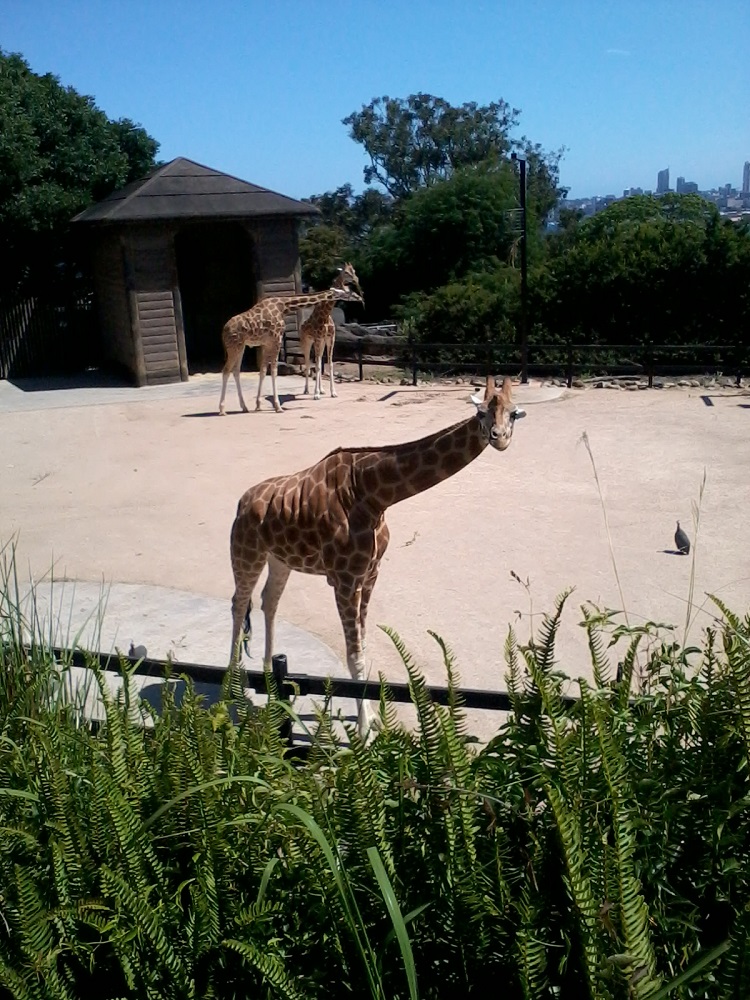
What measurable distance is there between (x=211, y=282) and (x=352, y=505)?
18.9 metres

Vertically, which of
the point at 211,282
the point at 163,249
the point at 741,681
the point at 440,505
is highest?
the point at 163,249

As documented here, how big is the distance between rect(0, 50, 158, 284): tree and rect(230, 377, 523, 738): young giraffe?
57.8 feet

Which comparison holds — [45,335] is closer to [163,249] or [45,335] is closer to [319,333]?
[163,249]

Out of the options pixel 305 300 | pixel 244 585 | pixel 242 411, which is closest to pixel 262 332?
pixel 305 300

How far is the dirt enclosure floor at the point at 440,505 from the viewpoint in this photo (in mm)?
7430

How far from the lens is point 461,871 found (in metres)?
2.31

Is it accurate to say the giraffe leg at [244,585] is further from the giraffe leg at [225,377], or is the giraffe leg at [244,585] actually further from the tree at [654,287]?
the tree at [654,287]

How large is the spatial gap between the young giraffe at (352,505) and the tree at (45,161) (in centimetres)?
1761

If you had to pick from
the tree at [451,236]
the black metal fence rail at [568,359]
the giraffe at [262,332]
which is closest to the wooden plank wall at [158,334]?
the giraffe at [262,332]

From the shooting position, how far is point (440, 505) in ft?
33.9

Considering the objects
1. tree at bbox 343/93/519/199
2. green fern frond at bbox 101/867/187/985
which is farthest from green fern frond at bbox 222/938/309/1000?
tree at bbox 343/93/519/199

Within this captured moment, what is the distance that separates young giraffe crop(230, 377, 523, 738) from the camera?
17.7 feet

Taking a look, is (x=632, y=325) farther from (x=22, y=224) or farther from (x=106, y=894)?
(x=106, y=894)

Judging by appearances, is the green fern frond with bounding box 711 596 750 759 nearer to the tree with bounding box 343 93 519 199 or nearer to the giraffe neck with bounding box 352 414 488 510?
the giraffe neck with bounding box 352 414 488 510
